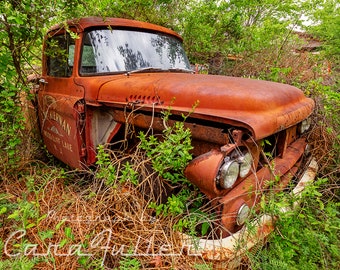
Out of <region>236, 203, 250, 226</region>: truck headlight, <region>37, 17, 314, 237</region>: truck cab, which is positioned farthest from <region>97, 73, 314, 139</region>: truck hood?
<region>236, 203, 250, 226</region>: truck headlight

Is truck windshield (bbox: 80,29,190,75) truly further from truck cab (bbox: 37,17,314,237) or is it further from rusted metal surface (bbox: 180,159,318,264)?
rusted metal surface (bbox: 180,159,318,264)

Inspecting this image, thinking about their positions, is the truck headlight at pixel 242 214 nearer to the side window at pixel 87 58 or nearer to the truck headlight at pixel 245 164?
the truck headlight at pixel 245 164

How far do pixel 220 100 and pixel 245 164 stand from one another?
50 cm

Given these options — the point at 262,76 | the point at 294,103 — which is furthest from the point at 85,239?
the point at 262,76

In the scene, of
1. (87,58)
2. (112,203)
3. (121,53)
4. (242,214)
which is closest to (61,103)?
(87,58)

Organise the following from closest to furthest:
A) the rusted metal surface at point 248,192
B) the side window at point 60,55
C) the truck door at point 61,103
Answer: the rusted metal surface at point 248,192, the truck door at point 61,103, the side window at point 60,55

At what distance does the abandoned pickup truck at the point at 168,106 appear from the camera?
68.8 inches

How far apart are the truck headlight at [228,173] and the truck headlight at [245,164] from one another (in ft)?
0.30

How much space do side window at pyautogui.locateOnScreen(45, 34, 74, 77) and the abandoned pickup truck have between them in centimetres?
1

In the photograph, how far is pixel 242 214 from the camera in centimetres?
180

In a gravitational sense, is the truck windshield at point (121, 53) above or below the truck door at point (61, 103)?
above

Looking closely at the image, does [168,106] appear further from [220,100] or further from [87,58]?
[87,58]

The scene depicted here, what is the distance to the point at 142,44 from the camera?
10.1 feet

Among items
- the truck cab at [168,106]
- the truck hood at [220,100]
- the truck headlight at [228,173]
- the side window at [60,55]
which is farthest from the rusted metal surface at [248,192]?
the side window at [60,55]
